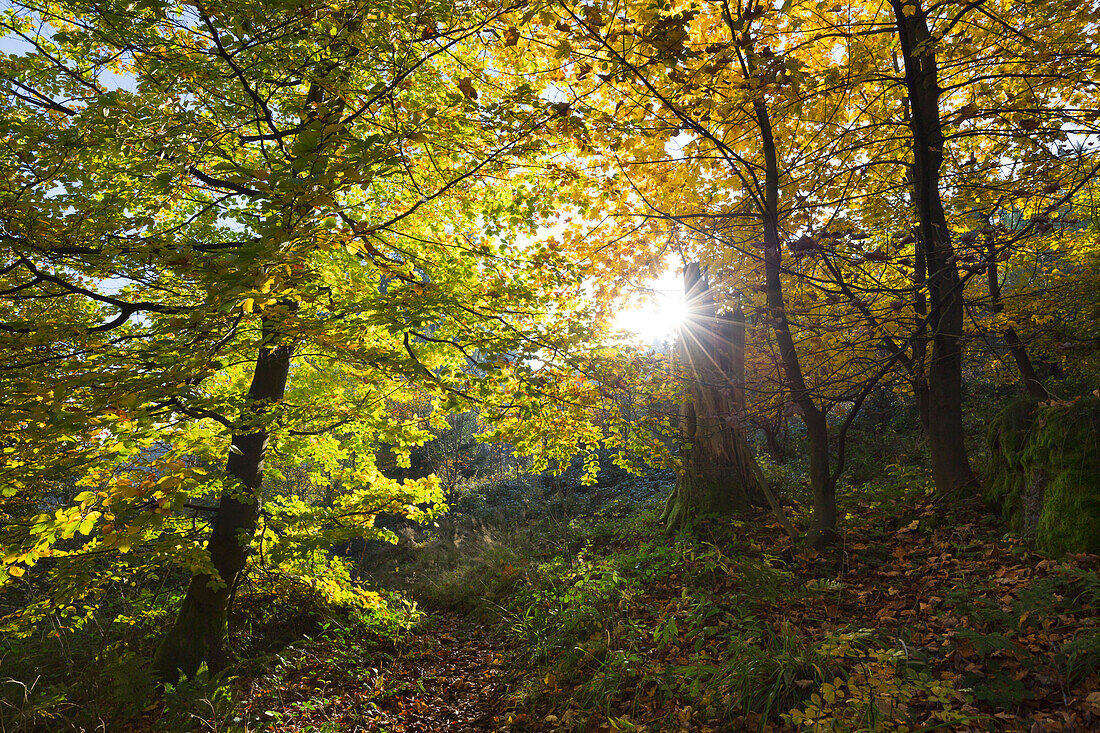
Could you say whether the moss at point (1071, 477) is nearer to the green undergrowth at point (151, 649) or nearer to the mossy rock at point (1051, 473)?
the mossy rock at point (1051, 473)

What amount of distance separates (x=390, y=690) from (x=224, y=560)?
2.41 m

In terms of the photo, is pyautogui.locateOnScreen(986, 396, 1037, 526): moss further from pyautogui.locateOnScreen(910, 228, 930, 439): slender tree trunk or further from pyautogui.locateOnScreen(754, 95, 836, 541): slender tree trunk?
pyautogui.locateOnScreen(754, 95, 836, 541): slender tree trunk

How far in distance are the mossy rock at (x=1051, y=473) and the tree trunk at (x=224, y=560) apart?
7.18m

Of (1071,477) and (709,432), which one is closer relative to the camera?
(1071,477)

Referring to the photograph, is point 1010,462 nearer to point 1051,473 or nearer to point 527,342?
point 1051,473

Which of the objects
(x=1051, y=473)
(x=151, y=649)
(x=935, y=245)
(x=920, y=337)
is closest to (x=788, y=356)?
(x=920, y=337)

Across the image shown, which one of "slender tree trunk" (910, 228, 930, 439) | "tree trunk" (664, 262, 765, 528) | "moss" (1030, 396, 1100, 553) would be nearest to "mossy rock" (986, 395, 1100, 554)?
"moss" (1030, 396, 1100, 553)

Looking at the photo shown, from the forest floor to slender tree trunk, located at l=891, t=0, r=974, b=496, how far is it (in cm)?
62

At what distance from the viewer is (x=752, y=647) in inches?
150

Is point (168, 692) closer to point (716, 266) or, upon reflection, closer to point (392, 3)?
point (392, 3)

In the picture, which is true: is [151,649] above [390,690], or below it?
below

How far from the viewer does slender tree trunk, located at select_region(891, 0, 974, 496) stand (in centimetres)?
439

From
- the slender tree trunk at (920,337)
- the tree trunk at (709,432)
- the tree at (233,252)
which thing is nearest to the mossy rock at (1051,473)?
the slender tree trunk at (920,337)

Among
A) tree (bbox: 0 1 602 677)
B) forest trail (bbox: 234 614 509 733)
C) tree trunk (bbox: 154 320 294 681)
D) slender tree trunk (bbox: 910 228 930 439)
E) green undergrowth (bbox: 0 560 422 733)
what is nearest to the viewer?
tree (bbox: 0 1 602 677)
